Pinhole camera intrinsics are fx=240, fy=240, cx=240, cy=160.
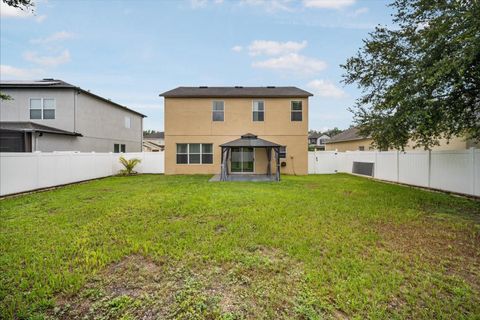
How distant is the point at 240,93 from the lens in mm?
16266

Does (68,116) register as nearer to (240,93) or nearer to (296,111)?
(240,93)

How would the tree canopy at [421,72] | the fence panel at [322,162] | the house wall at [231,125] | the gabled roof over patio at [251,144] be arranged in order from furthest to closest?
the fence panel at [322,162] → the house wall at [231,125] → the gabled roof over patio at [251,144] → the tree canopy at [421,72]

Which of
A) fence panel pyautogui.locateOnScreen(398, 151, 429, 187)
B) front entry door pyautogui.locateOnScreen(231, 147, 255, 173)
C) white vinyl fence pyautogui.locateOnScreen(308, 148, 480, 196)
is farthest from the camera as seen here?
front entry door pyautogui.locateOnScreen(231, 147, 255, 173)

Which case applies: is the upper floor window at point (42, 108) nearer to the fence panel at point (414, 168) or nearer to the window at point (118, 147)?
the window at point (118, 147)

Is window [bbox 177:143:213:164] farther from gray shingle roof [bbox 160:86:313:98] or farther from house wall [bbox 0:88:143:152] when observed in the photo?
house wall [bbox 0:88:143:152]

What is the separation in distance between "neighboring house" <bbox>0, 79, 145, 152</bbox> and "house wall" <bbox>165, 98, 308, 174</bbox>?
243 inches

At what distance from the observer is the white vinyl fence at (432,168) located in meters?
8.55

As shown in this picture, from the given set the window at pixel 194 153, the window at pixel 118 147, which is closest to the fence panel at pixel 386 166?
the window at pixel 194 153

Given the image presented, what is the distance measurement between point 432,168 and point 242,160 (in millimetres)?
10020

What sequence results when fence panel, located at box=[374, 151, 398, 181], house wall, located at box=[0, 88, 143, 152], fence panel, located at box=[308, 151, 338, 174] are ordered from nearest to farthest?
fence panel, located at box=[374, 151, 398, 181], house wall, located at box=[0, 88, 143, 152], fence panel, located at box=[308, 151, 338, 174]

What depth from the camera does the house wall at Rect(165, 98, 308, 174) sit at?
1625 centimetres

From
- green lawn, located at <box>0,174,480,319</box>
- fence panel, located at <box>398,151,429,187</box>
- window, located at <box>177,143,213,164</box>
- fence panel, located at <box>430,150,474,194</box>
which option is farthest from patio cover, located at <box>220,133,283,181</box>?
fence panel, located at <box>430,150,474,194</box>

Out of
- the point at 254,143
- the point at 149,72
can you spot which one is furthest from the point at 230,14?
the point at 149,72

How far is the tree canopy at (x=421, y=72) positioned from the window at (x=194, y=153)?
31.4 ft
